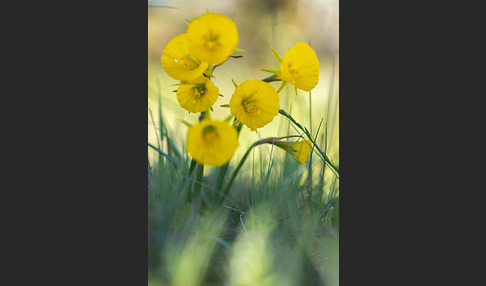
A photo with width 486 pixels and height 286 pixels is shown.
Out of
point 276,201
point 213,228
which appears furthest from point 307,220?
point 213,228

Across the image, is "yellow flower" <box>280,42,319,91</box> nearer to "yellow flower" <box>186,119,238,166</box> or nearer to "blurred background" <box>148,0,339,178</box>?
"blurred background" <box>148,0,339,178</box>

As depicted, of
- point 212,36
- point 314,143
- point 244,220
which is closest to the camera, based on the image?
point 212,36

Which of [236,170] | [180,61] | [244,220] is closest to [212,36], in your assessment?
[180,61]

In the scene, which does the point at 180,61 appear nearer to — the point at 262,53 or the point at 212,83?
the point at 212,83

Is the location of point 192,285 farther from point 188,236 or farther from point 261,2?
point 261,2

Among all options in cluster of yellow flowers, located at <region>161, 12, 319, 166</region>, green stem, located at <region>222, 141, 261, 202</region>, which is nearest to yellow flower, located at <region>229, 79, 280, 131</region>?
cluster of yellow flowers, located at <region>161, 12, 319, 166</region>

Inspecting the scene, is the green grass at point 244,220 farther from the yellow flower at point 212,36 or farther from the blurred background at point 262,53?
the yellow flower at point 212,36
